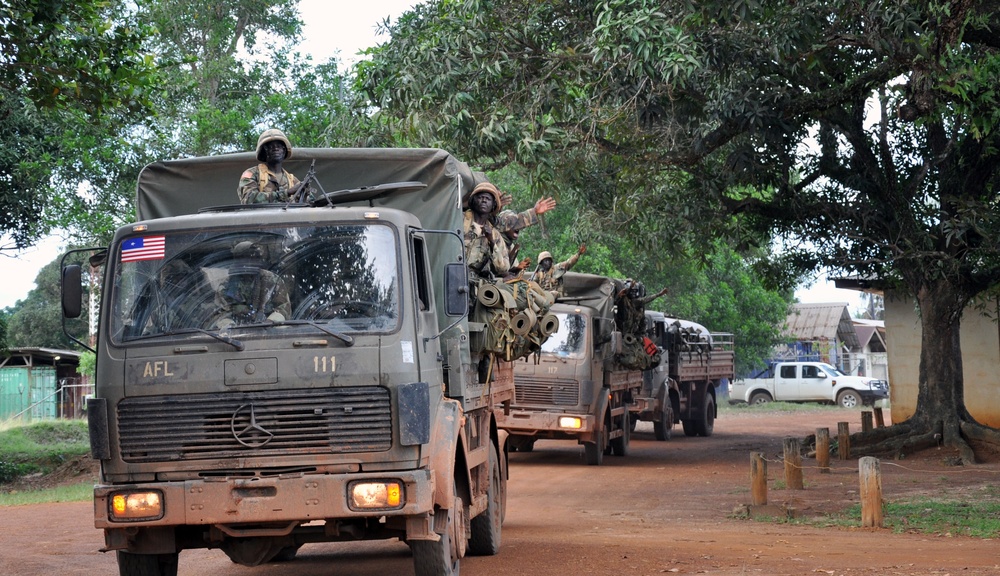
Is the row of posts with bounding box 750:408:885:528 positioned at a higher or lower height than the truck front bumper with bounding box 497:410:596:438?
lower

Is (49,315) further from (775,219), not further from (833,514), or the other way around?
(833,514)

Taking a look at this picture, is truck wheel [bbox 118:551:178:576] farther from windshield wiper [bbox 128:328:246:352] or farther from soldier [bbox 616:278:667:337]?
soldier [bbox 616:278:667:337]

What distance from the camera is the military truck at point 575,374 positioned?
18062 millimetres

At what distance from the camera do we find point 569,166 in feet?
58.8

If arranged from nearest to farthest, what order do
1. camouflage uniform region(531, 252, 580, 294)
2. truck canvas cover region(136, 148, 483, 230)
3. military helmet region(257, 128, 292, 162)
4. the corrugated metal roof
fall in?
military helmet region(257, 128, 292, 162) → truck canvas cover region(136, 148, 483, 230) → camouflage uniform region(531, 252, 580, 294) → the corrugated metal roof

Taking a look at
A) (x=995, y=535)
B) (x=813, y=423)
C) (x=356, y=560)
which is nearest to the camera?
Answer: (x=356, y=560)

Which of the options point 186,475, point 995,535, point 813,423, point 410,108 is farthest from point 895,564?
point 813,423

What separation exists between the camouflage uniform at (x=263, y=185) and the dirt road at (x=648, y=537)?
2863 millimetres

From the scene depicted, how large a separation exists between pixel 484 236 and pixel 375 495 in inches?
130

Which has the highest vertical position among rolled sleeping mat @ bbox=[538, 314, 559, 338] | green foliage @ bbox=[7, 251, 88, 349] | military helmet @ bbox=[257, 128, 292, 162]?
green foliage @ bbox=[7, 251, 88, 349]

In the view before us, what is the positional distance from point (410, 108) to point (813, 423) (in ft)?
67.0

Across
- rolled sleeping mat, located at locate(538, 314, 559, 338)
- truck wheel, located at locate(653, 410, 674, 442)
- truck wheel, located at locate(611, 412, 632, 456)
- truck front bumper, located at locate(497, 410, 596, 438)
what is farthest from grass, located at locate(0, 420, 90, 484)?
rolled sleeping mat, located at locate(538, 314, 559, 338)

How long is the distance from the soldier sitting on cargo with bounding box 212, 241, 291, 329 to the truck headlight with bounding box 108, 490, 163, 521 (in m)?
1.01

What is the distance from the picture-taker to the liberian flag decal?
22.6 feet
